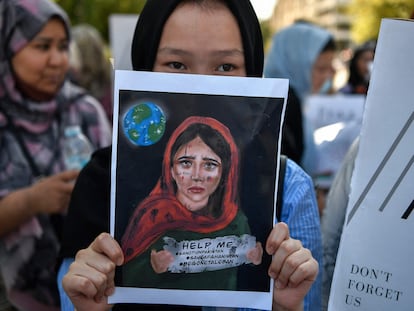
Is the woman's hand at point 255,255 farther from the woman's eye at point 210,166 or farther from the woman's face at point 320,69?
the woman's face at point 320,69

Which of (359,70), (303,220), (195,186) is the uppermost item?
(359,70)

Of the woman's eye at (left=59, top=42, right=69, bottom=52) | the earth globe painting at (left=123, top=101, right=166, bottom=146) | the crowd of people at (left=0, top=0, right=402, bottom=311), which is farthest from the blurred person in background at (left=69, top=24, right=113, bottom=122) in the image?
the earth globe painting at (left=123, top=101, right=166, bottom=146)

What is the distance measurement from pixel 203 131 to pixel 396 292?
523 millimetres

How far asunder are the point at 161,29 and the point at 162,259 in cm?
57

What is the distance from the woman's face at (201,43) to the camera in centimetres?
134

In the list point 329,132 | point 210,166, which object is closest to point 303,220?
point 210,166

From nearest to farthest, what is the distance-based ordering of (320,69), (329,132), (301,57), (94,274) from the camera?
(94,274)
(329,132)
(301,57)
(320,69)

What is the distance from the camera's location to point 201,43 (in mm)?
1338

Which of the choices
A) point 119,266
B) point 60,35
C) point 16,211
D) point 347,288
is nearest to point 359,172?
point 347,288

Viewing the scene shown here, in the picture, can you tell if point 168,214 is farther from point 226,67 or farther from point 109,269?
point 226,67

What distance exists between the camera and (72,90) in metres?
2.89

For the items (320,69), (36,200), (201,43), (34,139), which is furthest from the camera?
(320,69)

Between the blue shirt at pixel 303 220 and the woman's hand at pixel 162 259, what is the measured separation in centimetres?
29

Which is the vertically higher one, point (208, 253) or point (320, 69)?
point (320, 69)
